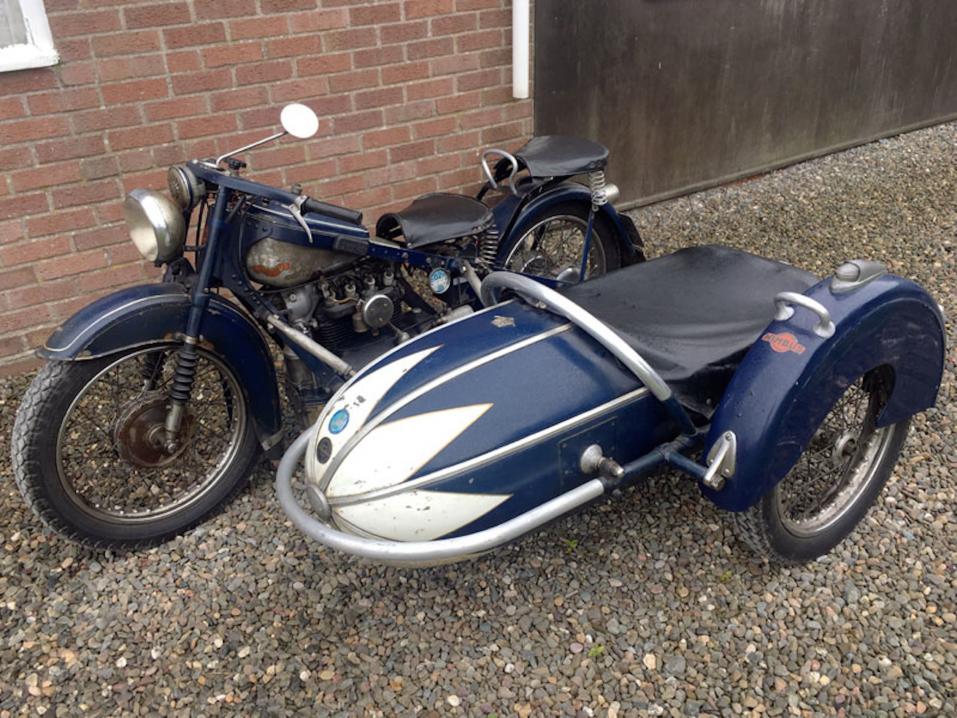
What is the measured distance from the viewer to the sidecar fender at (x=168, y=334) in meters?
2.41

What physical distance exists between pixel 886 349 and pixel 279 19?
9.51 ft

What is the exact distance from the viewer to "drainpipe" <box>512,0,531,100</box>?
4.31m

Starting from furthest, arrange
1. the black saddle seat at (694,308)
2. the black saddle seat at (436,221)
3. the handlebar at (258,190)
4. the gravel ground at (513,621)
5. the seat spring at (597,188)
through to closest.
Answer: the seat spring at (597,188)
the black saddle seat at (436,221)
the handlebar at (258,190)
the black saddle seat at (694,308)
the gravel ground at (513,621)

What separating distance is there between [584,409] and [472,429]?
0.30m

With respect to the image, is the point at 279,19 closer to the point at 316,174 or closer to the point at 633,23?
the point at 316,174

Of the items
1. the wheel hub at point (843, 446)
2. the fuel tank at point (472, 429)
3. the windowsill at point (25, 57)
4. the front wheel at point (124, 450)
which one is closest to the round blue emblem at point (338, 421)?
the fuel tank at point (472, 429)

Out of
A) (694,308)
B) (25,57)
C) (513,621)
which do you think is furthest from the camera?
(25,57)

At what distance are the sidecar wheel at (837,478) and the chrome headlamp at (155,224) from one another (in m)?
1.84

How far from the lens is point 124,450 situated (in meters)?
2.59

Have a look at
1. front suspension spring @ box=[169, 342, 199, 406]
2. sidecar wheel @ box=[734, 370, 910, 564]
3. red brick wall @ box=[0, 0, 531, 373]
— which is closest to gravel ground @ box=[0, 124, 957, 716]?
sidecar wheel @ box=[734, 370, 910, 564]

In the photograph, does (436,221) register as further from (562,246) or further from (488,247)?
(562,246)

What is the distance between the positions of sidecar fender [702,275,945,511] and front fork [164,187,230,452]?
1535mm

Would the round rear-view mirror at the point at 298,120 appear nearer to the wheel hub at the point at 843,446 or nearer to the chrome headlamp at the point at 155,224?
the chrome headlamp at the point at 155,224

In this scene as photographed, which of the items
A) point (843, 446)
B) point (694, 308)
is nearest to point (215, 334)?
point (694, 308)
